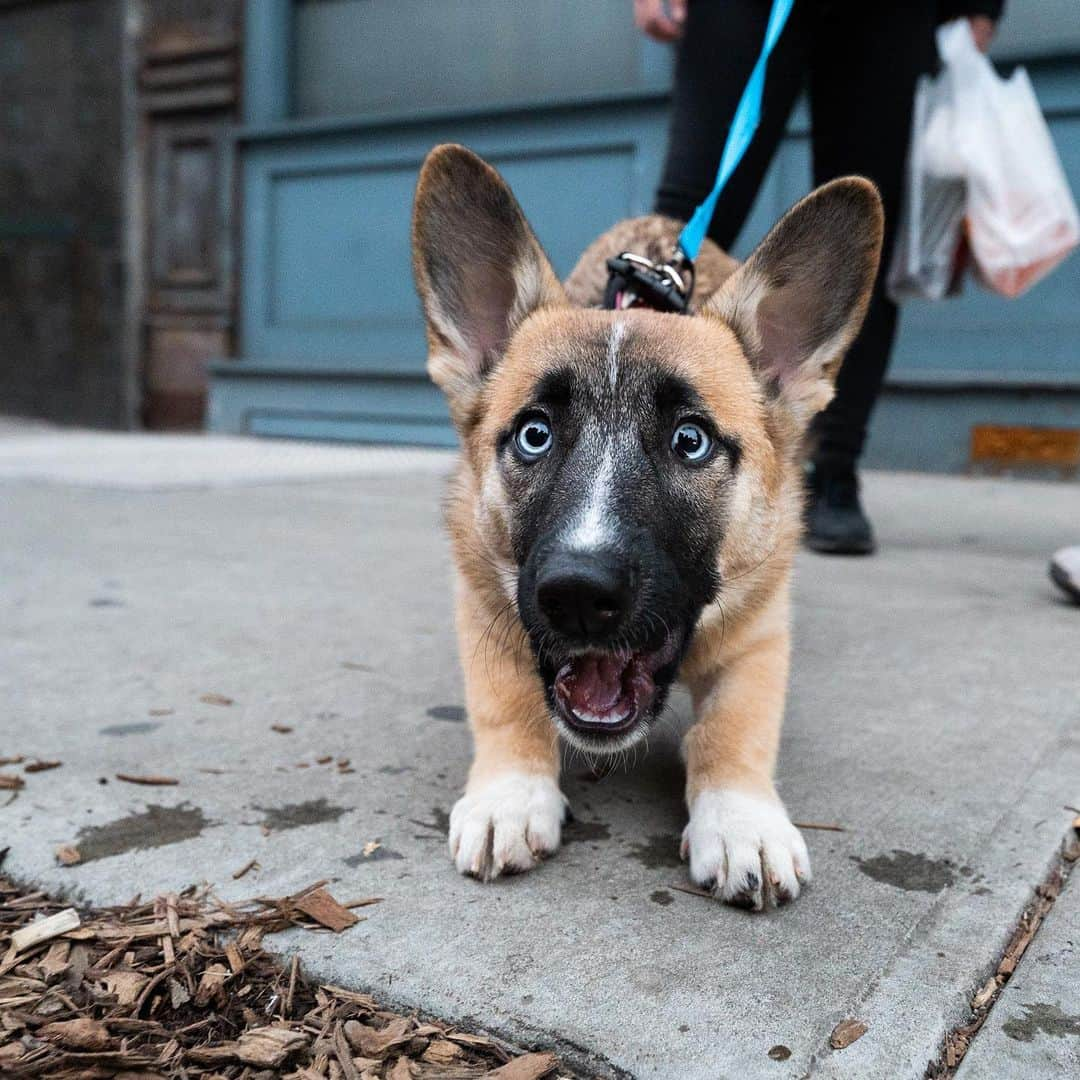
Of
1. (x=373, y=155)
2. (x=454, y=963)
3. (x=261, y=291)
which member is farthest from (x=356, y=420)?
(x=454, y=963)

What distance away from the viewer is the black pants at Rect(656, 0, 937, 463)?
11.7 ft

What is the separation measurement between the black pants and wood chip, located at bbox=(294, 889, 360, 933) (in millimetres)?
2634

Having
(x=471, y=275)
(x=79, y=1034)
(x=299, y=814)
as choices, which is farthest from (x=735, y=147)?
(x=79, y=1034)

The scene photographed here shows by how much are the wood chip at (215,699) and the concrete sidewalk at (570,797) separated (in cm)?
3

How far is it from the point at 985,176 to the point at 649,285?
230 cm

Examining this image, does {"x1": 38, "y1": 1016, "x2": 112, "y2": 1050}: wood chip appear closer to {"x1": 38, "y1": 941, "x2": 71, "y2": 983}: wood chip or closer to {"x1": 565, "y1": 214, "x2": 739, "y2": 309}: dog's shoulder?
{"x1": 38, "y1": 941, "x2": 71, "y2": 983}: wood chip

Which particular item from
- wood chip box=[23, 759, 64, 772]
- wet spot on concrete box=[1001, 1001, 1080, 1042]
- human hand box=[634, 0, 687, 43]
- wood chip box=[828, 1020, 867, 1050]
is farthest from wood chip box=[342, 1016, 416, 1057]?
human hand box=[634, 0, 687, 43]

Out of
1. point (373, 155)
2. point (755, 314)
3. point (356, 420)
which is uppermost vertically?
point (373, 155)

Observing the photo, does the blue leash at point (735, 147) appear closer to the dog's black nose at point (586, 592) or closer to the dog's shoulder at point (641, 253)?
the dog's shoulder at point (641, 253)

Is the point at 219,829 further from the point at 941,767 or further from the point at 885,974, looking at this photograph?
the point at 941,767

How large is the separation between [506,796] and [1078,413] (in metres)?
6.05

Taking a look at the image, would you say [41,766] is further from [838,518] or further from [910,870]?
[838,518]

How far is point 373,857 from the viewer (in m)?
1.77

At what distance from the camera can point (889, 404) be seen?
729cm
